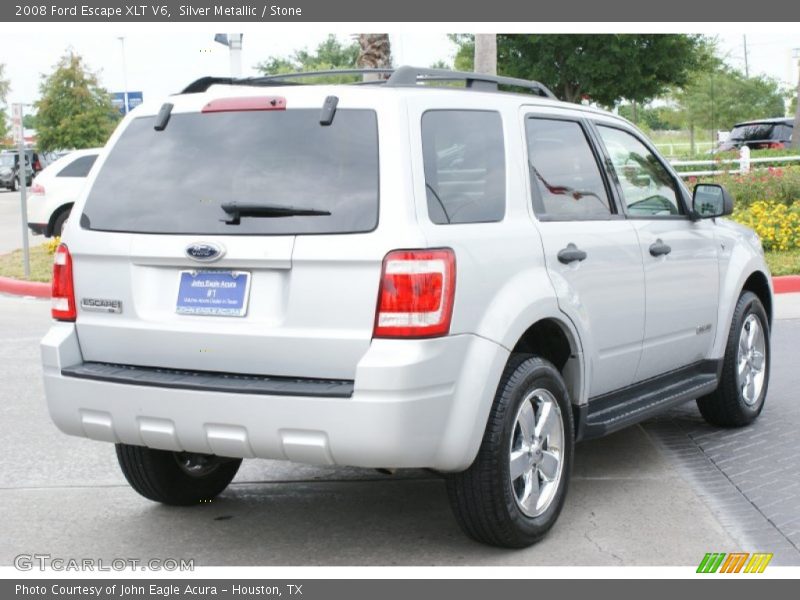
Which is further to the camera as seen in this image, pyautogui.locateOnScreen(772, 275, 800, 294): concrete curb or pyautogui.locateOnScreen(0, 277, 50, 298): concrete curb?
pyautogui.locateOnScreen(0, 277, 50, 298): concrete curb

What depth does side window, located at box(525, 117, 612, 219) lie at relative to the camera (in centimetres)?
534

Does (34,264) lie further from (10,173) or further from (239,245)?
(10,173)

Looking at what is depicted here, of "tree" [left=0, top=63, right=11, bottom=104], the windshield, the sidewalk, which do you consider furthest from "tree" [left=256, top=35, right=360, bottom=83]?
the sidewalk

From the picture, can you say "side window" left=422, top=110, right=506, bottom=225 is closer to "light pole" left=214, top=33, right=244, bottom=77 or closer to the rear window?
the rear window

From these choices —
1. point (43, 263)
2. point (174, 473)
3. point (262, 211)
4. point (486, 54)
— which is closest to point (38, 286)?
point (43, 263)

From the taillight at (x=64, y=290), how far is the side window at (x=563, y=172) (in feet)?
6.55

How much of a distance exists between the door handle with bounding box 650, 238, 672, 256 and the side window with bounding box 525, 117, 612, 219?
0.35 meters

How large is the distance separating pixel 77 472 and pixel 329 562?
2.15 metres

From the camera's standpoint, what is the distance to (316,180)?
4.59 m

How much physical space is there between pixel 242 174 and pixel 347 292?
684 millimetres

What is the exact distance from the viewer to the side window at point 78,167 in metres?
20.2

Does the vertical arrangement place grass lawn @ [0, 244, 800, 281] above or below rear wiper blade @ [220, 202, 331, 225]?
below

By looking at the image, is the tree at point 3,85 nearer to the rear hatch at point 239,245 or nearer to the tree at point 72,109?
the tree at point 72,109

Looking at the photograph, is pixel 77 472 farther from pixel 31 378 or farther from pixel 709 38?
pixel 709 38
